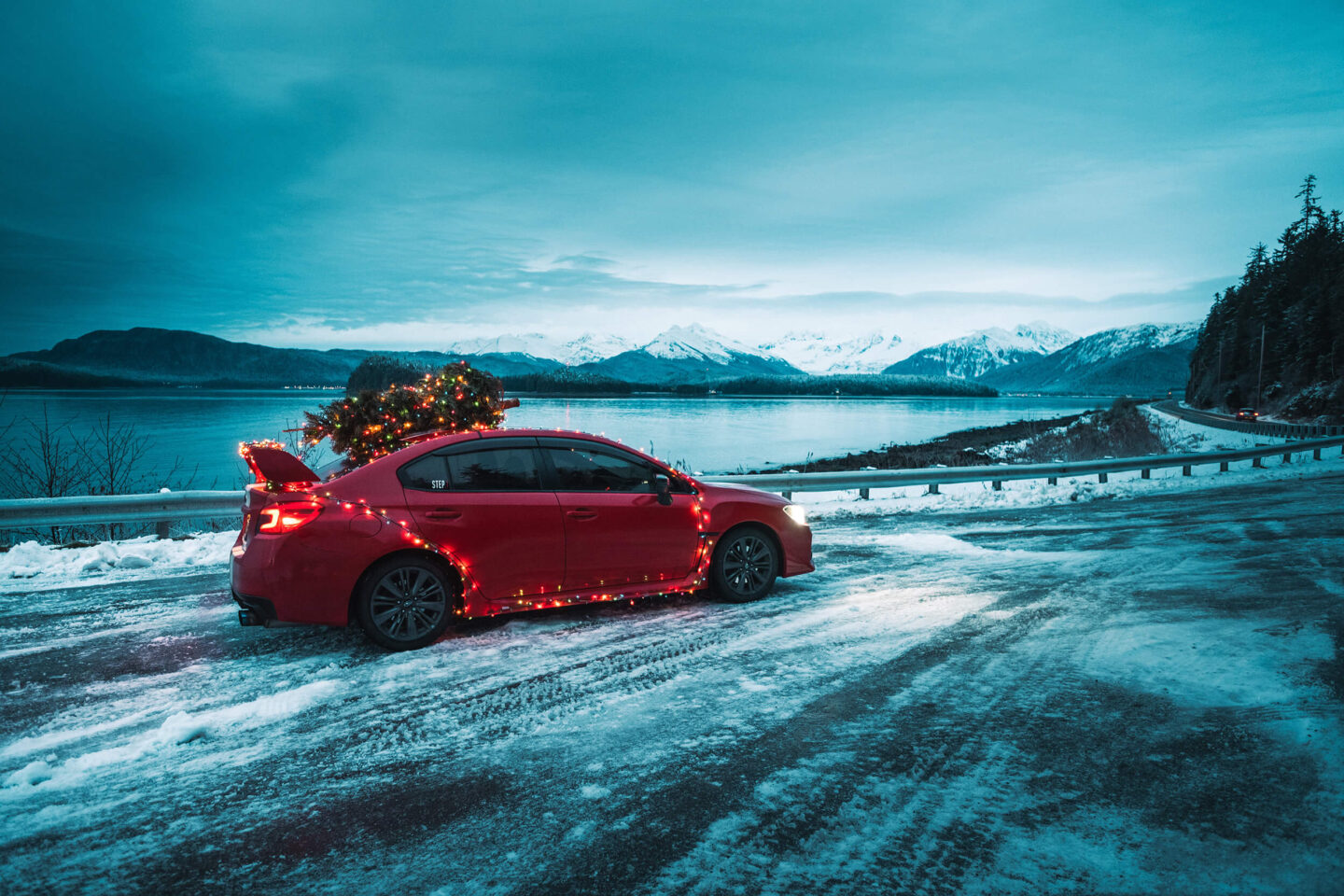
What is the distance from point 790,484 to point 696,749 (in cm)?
994

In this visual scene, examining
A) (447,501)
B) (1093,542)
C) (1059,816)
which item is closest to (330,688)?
(447,501)

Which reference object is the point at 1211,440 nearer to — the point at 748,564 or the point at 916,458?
the point at 916,458

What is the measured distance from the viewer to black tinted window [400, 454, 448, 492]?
17.7 feet

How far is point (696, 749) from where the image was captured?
12.1 feet

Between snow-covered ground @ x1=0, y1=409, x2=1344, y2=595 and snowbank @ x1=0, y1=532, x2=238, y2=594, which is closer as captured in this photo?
snowbank @ x1=0, y1=532, x2=238, y2=594

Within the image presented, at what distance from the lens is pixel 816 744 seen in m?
3.70

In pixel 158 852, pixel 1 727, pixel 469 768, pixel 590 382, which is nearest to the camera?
pixel 158 852

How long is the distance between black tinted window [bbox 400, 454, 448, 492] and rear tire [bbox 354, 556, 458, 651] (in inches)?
21.3

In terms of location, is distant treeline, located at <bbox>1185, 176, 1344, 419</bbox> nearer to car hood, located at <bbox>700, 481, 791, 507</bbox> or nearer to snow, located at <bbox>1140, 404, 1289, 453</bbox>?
snow, located at <bbox>1140, 404, 1289, 453</bbox>

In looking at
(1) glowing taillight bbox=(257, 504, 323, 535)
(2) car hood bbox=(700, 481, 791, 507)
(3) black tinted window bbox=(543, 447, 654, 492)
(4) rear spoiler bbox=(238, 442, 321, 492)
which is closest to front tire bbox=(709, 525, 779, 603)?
(2) car hood bbox=(700, 481, 791, 507)

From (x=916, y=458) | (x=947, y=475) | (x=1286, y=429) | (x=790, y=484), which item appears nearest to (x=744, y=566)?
(x=790, y=484)

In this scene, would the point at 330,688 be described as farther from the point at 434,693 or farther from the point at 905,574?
the point at 905,574

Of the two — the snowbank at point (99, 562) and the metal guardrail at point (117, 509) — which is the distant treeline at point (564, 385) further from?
the snowbank at point (99, 562)

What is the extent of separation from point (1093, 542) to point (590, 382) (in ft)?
570
